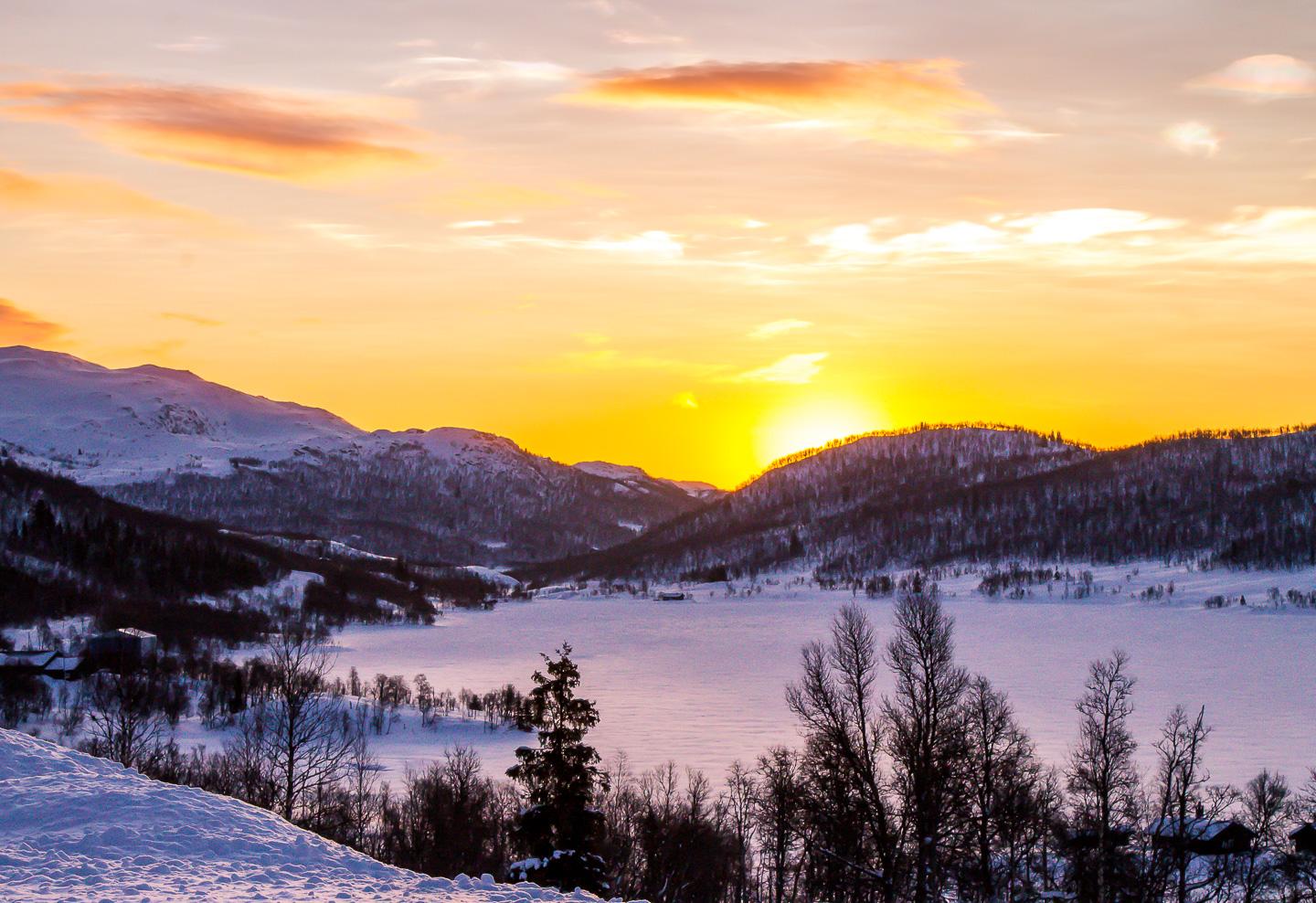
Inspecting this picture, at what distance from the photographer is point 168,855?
15305 millimetres

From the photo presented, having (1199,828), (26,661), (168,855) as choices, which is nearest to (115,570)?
(26,661)

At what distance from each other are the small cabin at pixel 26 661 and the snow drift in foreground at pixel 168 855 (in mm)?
75243

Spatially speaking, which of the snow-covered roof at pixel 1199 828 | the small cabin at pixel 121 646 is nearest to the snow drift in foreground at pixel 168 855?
the snow-covered roof at pixel 1199 828

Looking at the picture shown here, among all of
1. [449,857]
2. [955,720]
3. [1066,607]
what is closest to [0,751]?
[449,857]

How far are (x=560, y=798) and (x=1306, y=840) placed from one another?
2810cm

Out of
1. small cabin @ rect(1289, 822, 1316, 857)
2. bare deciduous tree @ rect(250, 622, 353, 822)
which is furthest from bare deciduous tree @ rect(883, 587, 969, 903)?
bare deciduous tree @ rect(250, 622, 353, 822)

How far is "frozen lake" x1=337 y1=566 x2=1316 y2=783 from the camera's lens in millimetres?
68062

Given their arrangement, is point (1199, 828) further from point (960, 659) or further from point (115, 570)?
point (115, 570)

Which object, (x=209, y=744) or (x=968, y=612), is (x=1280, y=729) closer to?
(x=209, y=744)

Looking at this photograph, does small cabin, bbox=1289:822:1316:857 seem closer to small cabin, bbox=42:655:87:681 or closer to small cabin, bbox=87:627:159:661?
small cabin, bbox=42:655:87:681

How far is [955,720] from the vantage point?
3362cm

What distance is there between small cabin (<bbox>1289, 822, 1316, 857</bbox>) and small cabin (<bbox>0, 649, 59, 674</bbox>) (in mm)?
80736

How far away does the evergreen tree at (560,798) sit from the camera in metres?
26.8

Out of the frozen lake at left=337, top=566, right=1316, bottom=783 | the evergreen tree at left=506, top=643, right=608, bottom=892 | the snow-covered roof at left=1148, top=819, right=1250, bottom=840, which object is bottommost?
the frozen lake at left=337, top=566, right=1316, bottom=783
